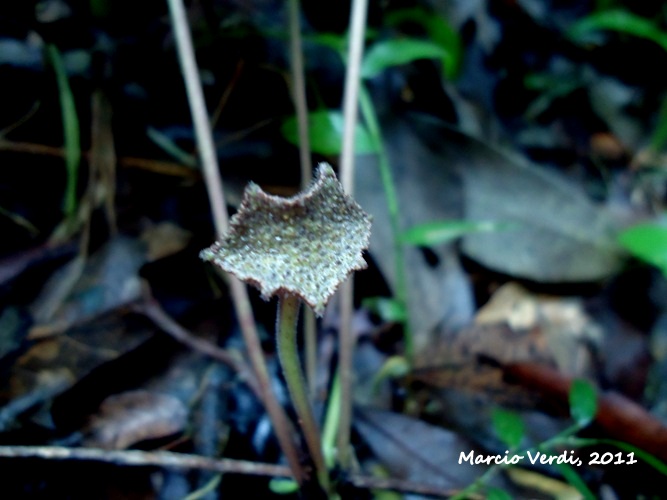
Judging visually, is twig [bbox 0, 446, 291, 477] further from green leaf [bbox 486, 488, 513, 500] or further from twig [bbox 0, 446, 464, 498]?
green leaf [bbox 486, 488, 513, 500]

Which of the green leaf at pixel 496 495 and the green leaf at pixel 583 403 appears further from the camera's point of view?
the green leaf at pixel 583 403

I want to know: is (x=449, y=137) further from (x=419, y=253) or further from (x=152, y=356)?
(x=152, y=356)

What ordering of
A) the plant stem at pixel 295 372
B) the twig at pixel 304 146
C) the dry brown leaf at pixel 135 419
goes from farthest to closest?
1. the twig at pixel 304 146
2. the dry brown leaf at pixel 135 419
3. the plant stem at pixel 295 372

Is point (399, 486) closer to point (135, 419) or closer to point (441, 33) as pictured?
point (135, 419)

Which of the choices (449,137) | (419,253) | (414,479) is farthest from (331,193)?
(449,137)

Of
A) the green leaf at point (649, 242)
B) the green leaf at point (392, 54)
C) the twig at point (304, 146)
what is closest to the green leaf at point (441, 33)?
the green leaf at point (392, 54)

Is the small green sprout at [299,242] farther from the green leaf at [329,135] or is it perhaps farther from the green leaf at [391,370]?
the green leaf at [391,370]

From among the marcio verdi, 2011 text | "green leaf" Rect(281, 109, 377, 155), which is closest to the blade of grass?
"green leaf" Rect(281, 109, 377, 155)
